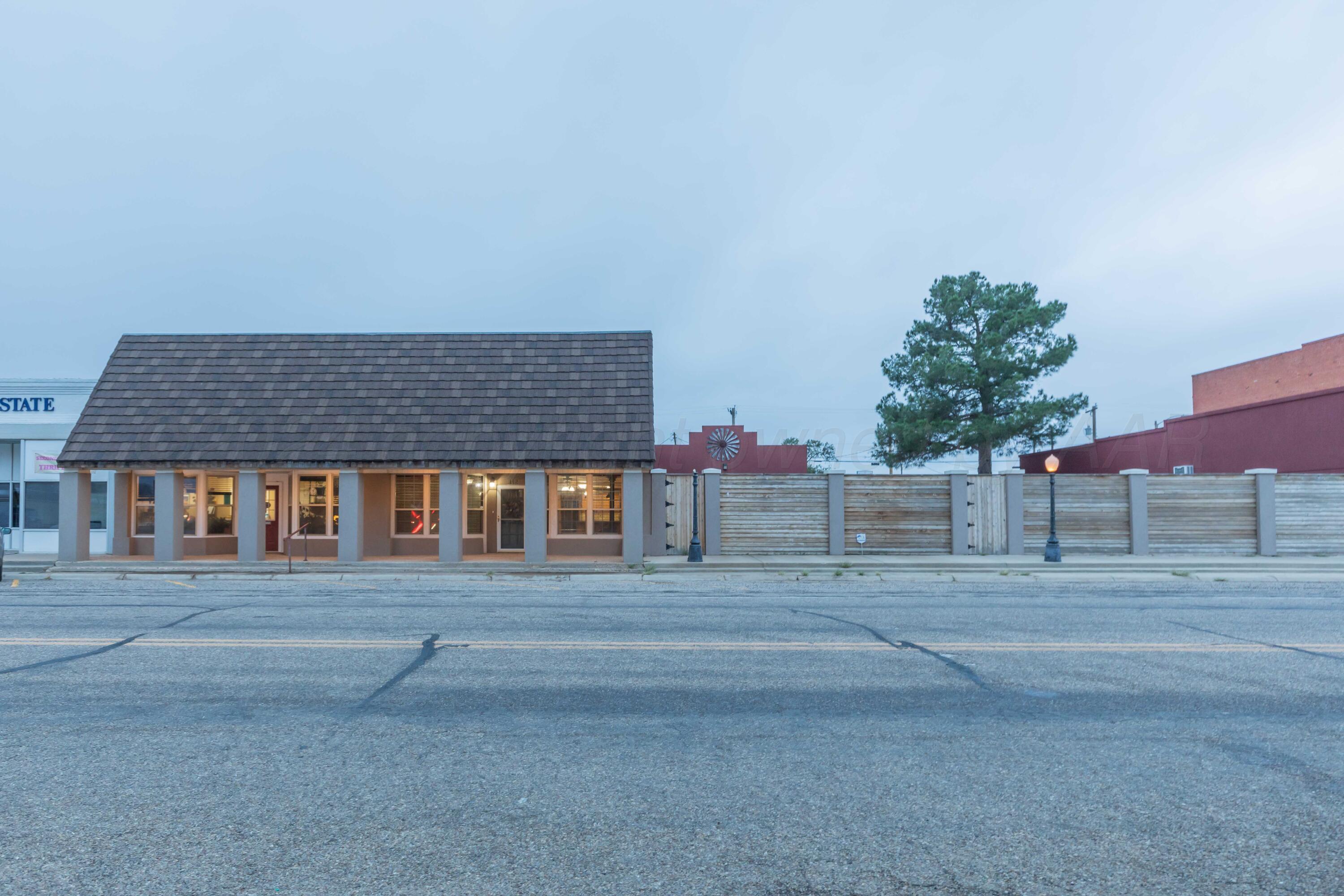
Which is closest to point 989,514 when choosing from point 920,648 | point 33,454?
point 920,648

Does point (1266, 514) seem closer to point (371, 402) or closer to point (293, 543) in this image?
point (371, 402)

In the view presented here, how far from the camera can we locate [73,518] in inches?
769

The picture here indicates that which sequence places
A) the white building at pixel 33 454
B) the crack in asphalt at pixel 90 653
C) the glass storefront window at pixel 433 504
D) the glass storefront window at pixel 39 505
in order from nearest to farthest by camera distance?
the crack in asphalt at pixel 90 653
the glass storefront window at pixel 433 504
the white building at pixel 33 454
the glass storefront window at pixel 39 505

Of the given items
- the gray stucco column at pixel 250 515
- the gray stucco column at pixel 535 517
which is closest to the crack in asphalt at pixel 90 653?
the gray stucco column at pixel 535 517

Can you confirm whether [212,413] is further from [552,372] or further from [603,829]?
[603,829]

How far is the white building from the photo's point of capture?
2236 centimetres

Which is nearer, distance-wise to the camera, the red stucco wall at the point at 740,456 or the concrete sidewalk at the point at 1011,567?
the concrete sidewalk at the point at 1011,567

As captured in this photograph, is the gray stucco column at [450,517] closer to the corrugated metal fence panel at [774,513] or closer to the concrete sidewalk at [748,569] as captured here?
the concrete sidewalk at [748,569]

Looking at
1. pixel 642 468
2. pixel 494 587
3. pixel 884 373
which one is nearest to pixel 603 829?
pixel 494 587

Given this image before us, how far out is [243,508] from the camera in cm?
1947

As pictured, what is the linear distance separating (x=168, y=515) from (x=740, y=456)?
24.3 metres

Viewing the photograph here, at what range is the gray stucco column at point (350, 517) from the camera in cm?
1928

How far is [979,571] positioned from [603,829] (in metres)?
16.2

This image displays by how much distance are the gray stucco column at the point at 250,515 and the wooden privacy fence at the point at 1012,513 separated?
10.6 meters
